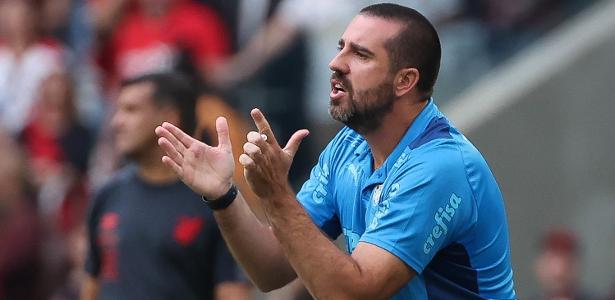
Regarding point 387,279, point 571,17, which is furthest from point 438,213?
point 571,17

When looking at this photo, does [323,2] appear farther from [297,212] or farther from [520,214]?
[297,212]

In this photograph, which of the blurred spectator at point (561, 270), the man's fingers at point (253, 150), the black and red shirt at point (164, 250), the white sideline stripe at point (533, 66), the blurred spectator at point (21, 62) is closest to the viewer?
the man's fingers at point (253, 150)

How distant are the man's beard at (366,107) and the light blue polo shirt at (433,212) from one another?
0.42 ft

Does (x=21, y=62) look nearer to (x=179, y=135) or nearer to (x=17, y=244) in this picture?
(x=17, y=244)

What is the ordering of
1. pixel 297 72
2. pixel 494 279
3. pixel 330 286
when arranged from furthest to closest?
pixel 297 72 → pixel 494 279 → pixel 330 286

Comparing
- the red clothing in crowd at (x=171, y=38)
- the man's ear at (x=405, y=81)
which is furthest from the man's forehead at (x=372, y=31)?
the red clothing in crowd at (x=171, y=38)

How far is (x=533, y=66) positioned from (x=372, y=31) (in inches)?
209

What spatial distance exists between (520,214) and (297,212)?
562 centimetres

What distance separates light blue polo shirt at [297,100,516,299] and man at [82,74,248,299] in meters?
1.69

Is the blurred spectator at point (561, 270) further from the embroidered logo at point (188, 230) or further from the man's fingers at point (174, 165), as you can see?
the man's fingers at point (174, 165)

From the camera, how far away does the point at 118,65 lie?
32.2ft

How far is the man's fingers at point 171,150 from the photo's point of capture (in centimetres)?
474

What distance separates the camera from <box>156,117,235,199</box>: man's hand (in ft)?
15.5

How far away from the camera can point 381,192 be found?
472 centimetres
